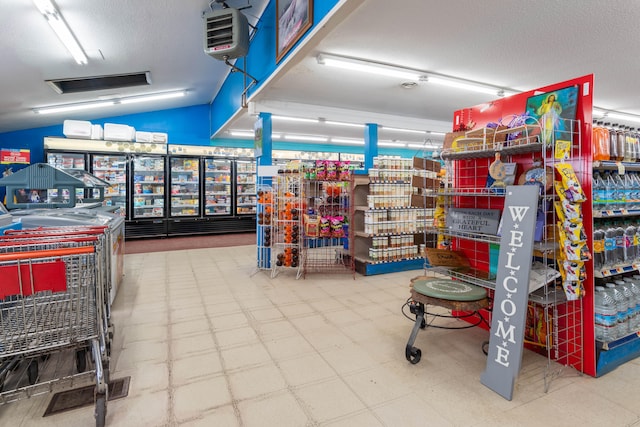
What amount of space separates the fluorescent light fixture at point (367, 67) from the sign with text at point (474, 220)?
7.72 feet

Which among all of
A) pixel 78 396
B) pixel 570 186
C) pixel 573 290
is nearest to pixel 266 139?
pixel 78 396

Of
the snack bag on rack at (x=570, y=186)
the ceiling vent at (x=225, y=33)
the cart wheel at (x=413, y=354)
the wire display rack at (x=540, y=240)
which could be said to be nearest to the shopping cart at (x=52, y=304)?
the cart wheel at (x=413, y=354)

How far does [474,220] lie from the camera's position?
2715 mm

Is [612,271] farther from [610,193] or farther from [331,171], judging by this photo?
[331,171]

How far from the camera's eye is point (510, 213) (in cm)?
221

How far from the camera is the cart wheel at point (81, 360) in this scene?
2.39 meters

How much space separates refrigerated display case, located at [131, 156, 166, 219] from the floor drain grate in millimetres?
7179

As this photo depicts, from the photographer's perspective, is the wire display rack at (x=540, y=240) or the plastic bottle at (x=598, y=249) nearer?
the wire display rack at (x=540, y=240)

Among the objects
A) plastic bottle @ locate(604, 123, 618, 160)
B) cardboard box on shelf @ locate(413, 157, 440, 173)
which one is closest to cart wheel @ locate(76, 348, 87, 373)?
cardboard box on shelf @ locate(413, 157, 440, 173)

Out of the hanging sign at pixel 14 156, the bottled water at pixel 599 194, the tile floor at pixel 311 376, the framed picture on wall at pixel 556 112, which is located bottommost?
the tile floor at pixel 311 376

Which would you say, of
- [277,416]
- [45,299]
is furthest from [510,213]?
[45,299]

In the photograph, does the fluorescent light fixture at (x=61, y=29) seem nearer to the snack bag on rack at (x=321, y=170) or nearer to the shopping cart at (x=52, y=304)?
the shopping cart at (x=52, y=304)

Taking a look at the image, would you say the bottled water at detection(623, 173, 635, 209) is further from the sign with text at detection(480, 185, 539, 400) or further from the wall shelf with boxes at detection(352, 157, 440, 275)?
the wall shelf with boxes at detection(352, 157, 440, 275)

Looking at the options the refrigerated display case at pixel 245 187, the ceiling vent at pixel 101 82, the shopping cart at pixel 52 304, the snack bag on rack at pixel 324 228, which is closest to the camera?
the shopping cart at pixel 52 304
